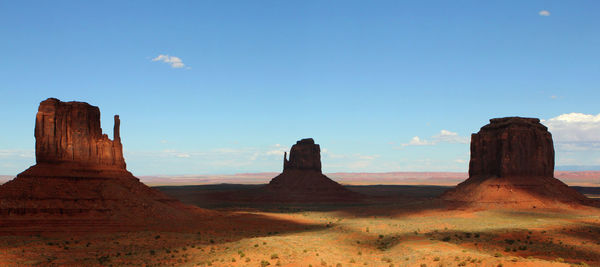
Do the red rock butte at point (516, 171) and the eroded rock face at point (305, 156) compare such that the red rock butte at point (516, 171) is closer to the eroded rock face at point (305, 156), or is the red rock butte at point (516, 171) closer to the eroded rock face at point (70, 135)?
the eroded rock face at point (70, 135)

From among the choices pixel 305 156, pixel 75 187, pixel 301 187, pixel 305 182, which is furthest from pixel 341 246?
pixel 305 156

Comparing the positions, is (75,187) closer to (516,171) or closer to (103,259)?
(103,259)

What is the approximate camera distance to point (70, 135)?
39344 mm

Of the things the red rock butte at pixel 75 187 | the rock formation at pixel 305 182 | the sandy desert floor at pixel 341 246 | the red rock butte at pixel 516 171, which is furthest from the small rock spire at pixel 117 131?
the rock formation at pixel 305 182

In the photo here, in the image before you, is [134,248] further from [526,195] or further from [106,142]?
[526,195]

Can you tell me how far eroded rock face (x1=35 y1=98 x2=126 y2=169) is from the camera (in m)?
38.4

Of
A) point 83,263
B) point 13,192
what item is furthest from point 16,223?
A: point 83,263

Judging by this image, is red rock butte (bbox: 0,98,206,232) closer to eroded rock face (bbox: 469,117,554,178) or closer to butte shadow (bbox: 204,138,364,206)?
eroded rock face (bbox: 469,117,554,178)

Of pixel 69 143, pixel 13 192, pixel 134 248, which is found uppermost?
pixel 69 143

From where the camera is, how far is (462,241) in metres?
31.3

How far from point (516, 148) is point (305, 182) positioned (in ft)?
173

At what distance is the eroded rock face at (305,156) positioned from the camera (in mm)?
102938

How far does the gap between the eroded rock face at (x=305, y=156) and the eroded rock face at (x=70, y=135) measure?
63.0m

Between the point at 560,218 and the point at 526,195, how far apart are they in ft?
26.9
